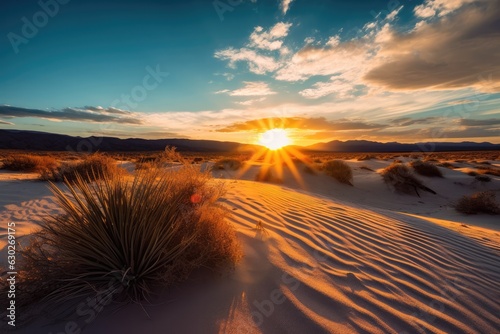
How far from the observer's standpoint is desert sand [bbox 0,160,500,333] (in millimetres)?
2191

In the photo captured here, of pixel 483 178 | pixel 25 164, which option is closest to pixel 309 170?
pixel 483 178

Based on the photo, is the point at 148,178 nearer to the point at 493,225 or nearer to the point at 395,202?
the point at 493,225

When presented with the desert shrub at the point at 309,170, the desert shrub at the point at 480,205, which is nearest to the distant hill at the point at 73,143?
the desert shrub at the point at 309,170

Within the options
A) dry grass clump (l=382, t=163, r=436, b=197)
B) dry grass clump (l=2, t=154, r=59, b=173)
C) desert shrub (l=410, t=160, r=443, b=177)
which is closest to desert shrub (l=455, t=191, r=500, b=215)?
dry grass clump (l=382, t=163, r=436, b=197)

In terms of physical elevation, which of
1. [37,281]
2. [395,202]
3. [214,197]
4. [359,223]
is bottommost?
[395,202]

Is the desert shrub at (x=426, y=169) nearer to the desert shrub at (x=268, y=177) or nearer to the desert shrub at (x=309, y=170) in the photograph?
the desert shrub at (x=309, y=170)

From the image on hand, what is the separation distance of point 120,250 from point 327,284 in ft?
6.86

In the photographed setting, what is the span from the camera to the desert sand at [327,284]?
219cm

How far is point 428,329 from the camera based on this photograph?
2.26 metres

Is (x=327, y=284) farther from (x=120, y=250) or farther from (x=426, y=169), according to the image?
(x=426, y=169)

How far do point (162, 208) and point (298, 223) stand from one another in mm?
2757

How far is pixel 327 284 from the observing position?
110 inches

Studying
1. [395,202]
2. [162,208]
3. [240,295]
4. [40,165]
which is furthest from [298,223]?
[40,165]

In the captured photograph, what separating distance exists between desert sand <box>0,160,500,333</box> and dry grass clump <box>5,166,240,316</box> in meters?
0.19
